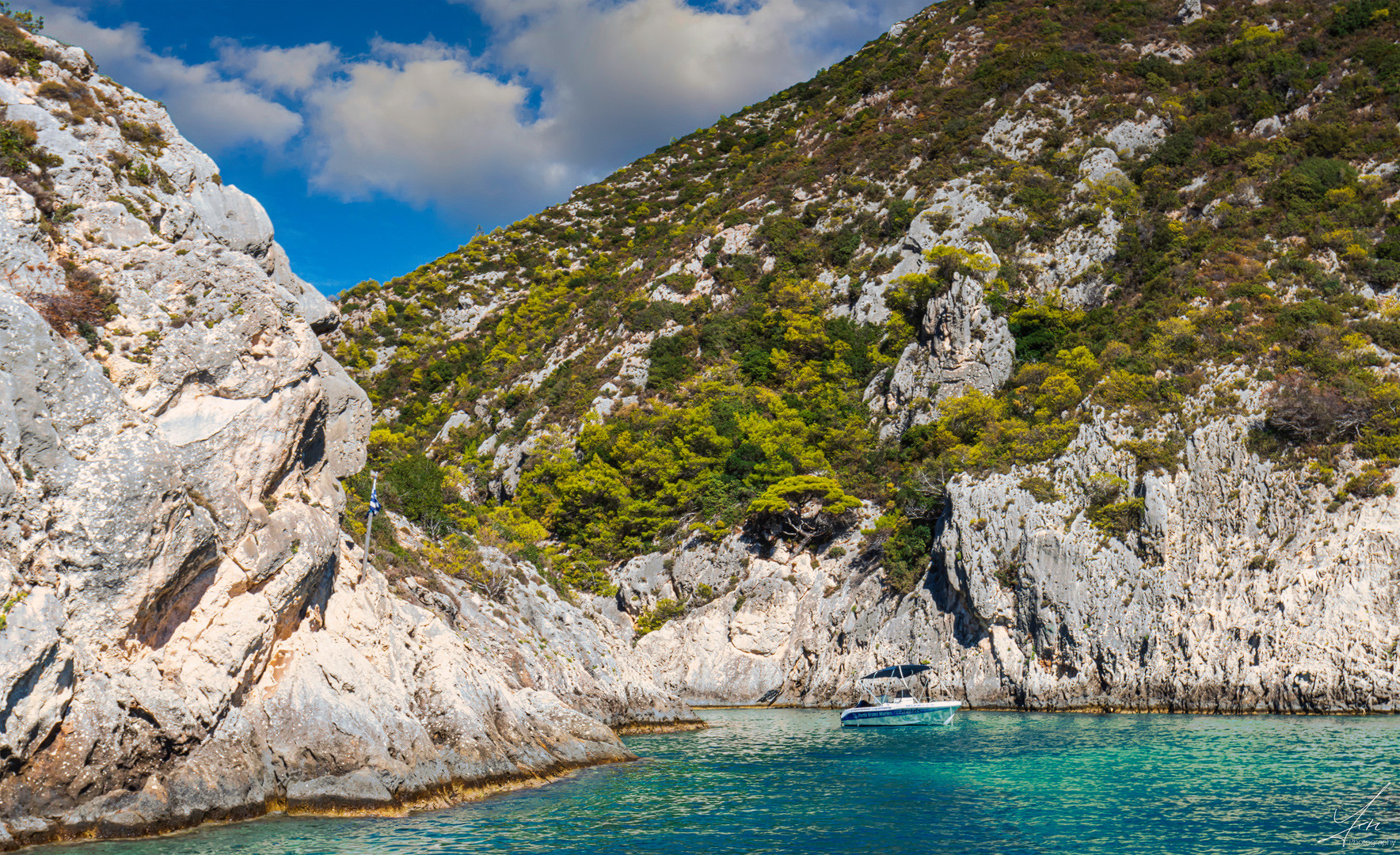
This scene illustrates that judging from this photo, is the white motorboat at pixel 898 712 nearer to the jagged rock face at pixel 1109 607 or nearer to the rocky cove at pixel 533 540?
the jagged rock face at pixel 1109 607

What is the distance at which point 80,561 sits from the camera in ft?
54.2

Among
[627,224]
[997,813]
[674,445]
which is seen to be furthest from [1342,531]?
[627,224]

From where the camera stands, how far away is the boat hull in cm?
3744

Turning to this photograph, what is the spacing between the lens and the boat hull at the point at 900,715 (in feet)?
123

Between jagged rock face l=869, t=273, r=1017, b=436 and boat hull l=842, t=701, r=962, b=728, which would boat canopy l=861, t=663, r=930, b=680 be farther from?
jagged rock face l=869, t=273, r=1017, b=436

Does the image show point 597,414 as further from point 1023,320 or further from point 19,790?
point 19,790

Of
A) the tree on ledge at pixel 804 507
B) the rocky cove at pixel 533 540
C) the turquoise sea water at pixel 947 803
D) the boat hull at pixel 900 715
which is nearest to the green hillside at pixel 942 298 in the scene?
the tree on ledge at pixel 804 507

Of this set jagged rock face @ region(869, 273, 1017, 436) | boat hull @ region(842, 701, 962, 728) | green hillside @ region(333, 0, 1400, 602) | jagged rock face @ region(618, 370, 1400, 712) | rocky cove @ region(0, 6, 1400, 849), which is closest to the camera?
rocky cove @ region(0, 6, 1400, 849)

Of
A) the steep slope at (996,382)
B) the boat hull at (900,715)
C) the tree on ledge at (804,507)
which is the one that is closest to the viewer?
the boat hull at (900,715)

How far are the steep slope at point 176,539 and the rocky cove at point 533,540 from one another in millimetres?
71

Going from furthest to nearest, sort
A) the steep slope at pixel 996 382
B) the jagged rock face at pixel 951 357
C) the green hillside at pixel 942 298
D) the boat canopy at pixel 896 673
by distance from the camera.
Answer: the jagged rock face at pixel 951 357 → the green hillside at pixel 942 298 → the boat canopy at pixel 896 673 → the steep slope at pixel 996 382

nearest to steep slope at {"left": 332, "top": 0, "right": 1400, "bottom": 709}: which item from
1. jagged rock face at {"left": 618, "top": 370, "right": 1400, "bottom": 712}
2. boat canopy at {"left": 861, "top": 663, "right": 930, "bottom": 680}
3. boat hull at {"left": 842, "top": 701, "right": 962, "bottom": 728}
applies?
jagged rock face at {"left": 618, "top": 370, "right": 1400, "bottom": 712}

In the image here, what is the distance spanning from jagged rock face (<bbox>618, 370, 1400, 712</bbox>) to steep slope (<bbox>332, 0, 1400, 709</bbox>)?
6.4 inches

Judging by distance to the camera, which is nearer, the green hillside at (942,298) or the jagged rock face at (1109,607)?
the jagged rock face at (1109,607)
